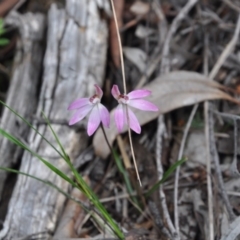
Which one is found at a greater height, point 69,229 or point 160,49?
point 160,49

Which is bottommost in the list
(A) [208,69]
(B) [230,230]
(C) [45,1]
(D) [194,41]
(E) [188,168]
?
(B) [230,230]

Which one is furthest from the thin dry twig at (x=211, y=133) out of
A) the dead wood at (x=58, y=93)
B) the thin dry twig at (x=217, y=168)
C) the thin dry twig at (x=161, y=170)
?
the dead wood at (x=58, y=93)

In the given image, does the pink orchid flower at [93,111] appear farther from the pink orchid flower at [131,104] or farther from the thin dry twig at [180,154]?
the thin dry twig at [180,154]

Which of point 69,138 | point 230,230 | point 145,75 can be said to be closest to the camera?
point 230,230

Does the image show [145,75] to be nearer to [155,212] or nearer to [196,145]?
[196,145]

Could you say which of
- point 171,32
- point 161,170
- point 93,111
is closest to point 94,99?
point 93,111

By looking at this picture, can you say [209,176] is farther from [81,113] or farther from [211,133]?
[81,113]

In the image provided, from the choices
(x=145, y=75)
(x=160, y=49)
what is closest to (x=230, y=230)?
(x=145, y=75)

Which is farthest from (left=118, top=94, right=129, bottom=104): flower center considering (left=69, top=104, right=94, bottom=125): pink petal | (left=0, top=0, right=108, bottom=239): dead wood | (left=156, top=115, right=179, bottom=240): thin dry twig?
(left=0, top=0, right=108, bottom=239): dead wood
